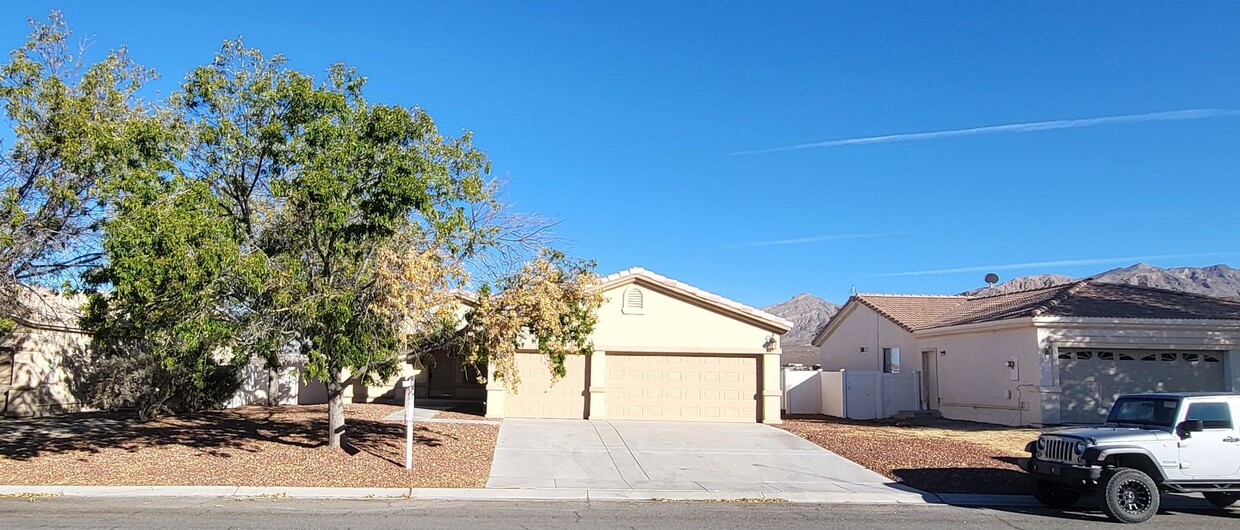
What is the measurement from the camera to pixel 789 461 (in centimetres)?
1622

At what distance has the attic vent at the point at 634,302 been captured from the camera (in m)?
23.1

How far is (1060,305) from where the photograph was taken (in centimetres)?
2303

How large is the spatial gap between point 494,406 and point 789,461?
906 cm

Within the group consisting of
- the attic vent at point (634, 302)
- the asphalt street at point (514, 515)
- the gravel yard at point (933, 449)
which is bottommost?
the asphalt street at point (514, 515)

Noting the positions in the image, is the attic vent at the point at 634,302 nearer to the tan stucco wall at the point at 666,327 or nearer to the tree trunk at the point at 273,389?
the tan stucco wall at the point at 666,327

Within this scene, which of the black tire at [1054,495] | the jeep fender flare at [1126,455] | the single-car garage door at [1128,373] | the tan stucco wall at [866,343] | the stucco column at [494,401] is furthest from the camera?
the tan stucco wall at [866,343]

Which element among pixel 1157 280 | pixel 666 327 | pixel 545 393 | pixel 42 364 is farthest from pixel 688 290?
pixel 1157 280

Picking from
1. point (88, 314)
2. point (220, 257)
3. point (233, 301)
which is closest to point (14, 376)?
point (88, 314)

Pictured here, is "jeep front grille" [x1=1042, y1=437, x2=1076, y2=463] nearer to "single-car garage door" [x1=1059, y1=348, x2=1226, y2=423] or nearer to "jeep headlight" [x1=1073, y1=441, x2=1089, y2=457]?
"jeep headlight" [x1=1073, y1=441, x2=1089, y2=457]

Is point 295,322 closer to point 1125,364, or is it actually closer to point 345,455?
point 345,455

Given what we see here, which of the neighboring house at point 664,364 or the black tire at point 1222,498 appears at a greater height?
the neighboring house at point 664,364

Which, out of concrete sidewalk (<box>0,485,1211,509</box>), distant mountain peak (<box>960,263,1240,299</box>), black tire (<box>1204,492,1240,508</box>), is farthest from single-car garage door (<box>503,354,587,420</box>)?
distant mountain peak (<box>960,263,1240,299</box>)

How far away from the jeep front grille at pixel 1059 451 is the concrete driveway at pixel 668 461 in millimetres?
2352

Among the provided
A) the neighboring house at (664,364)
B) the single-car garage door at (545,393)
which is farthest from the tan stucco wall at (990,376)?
the single-car garage door at (545,393)
